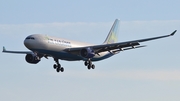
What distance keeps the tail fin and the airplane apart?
458 inches

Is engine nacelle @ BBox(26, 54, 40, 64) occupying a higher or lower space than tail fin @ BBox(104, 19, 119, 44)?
lower

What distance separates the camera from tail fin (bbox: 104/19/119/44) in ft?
409

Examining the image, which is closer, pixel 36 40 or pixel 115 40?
pixel 36 40

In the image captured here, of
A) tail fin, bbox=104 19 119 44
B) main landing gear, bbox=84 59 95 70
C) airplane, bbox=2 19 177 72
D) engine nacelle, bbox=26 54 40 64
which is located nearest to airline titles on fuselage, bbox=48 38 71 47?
airplane, bbox=2 19 177 72

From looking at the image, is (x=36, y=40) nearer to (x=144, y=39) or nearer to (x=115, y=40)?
(x=144, y=39)

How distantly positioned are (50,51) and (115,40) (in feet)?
96.9

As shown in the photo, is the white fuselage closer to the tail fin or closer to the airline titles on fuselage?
the airline titles on fuselage

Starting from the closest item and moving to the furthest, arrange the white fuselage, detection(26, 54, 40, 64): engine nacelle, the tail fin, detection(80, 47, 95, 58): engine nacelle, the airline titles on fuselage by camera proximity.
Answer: the white fuselage
the airline titles on fuselage
detection(80, 47, 95, 58): engine nacelle
detection(26, 54, 40, 64): engine nacelle
the tail fin

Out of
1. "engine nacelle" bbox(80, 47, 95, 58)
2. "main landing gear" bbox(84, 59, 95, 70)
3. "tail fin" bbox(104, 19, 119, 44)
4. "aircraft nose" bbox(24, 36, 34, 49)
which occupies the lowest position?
"main landing gear" bbox(84, 59, 95, 70)

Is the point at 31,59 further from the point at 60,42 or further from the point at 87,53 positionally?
the point at 87,53

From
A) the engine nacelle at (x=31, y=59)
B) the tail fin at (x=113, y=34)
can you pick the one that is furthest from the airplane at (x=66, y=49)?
the tail fin at (x=113, y=34)

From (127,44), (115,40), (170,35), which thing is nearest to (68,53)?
(127,44)

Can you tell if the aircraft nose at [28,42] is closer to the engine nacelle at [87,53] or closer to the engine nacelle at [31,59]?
the engine nacelle at [31,59]

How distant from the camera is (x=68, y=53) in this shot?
10356 cm
